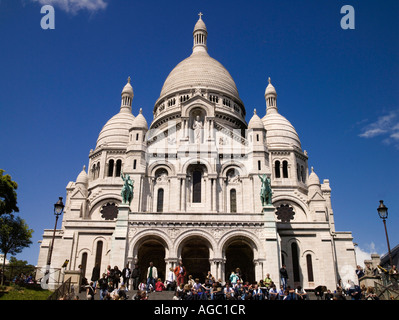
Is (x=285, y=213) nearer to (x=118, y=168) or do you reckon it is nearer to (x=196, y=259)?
(x=196, y=259)

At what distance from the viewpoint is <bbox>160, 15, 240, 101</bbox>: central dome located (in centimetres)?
5616

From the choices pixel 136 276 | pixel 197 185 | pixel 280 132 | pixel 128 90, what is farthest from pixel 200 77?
pixel 136 276

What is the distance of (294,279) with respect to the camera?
38.8m

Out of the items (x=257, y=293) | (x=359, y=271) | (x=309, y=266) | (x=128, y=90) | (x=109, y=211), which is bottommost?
(x=257, y=293)

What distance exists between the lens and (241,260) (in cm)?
3847

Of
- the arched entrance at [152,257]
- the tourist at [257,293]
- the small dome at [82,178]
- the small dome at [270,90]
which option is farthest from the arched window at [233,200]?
the small dome at [270,90]

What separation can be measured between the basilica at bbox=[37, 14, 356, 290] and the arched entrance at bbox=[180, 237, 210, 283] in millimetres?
84

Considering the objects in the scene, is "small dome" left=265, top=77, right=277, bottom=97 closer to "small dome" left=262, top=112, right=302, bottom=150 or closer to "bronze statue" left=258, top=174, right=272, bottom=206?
"small dome" left=262, top=112, right=302, bottom=150

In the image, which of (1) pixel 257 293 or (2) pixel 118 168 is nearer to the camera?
(1) pixel 257 293

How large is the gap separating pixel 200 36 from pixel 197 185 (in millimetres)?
34713

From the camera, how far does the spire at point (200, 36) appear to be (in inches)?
2633

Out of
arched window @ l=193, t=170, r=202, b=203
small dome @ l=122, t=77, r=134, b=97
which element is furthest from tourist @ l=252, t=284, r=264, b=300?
small dome @ l=122, t=77, r=134, b=97
